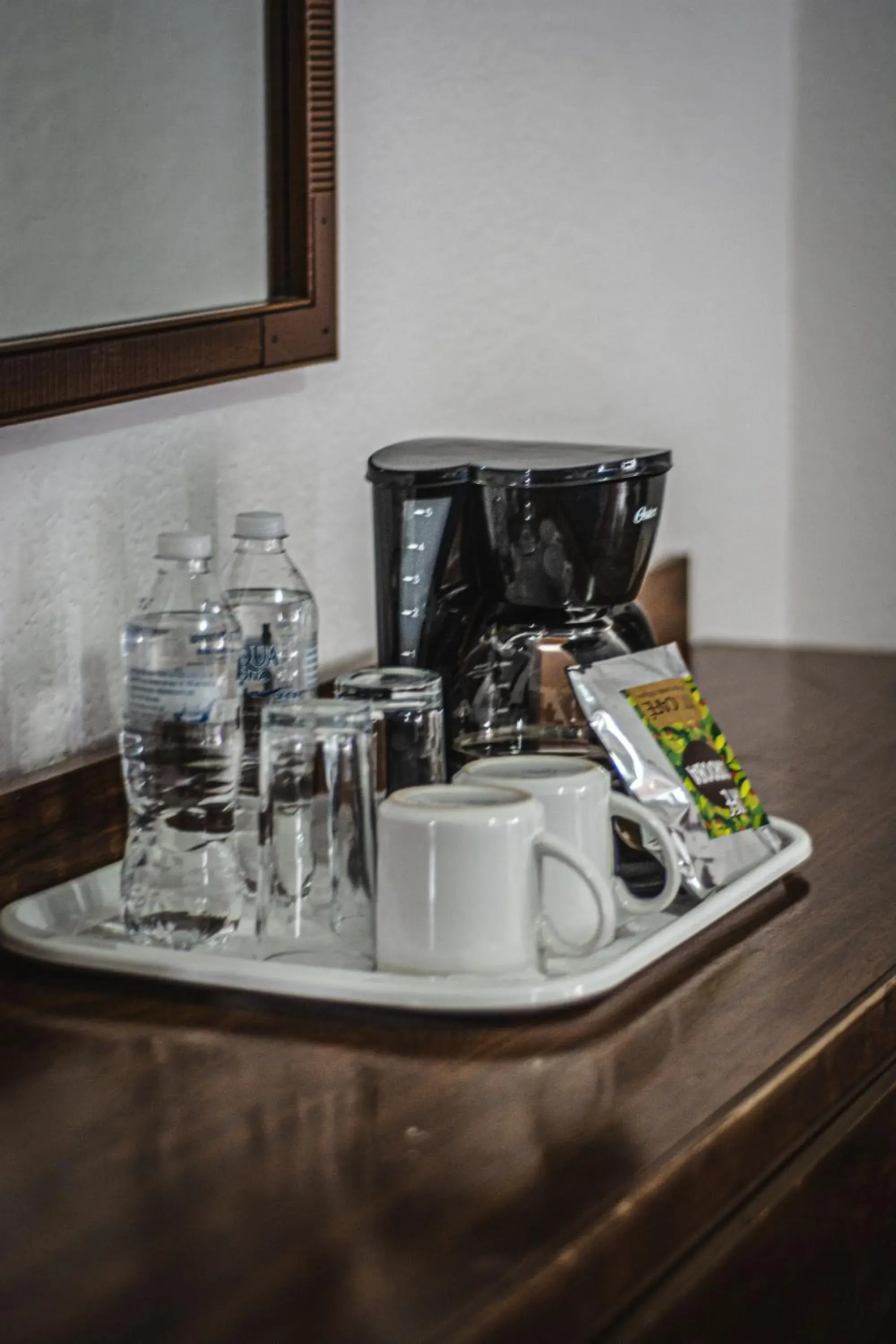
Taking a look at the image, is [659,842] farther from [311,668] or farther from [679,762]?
[311,668]

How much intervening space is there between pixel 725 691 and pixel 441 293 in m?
0.43

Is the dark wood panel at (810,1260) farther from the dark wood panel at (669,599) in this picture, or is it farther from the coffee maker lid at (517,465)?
the dark wood panel at (669,599)

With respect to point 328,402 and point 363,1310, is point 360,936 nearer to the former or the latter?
point 363,1310

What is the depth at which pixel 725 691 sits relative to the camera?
1497 mm

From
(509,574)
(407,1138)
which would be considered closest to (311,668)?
(509,574)

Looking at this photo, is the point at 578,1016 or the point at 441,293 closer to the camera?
the point at 578,1016

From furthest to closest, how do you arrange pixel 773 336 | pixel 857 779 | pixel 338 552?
pixel 773 336 < pixel 338 552 < pixel 857 779

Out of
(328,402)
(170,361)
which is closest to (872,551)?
(328,402)

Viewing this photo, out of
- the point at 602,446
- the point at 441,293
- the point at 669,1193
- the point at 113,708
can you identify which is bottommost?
the point at 669,1193

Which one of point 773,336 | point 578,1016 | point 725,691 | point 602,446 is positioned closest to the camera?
point 578,1016

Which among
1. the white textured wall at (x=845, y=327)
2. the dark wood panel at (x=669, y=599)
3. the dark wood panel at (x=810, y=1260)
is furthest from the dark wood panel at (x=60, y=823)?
the white textured wall at (x=845, y=327)

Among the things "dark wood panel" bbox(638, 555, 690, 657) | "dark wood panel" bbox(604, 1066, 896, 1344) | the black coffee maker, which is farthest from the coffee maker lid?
"dark wood panel" bbox(638, 555, 690, 657)

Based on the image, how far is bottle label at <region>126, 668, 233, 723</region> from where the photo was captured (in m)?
0.87

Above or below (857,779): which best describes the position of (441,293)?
above
